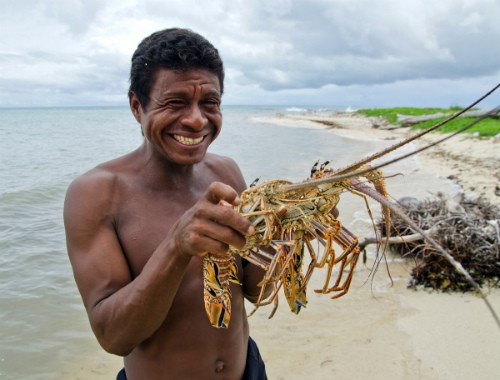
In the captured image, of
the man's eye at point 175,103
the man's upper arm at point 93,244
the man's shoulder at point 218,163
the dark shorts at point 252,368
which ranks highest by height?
the man's eye at point 175,103

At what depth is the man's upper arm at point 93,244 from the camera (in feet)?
5.30

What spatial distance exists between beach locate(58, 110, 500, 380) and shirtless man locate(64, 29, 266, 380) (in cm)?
146

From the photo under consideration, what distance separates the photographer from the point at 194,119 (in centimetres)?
167

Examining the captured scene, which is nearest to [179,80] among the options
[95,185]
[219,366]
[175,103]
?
[175,103]

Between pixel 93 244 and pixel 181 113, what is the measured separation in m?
0.61

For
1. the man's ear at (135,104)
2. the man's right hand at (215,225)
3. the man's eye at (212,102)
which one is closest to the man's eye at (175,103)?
the man's eye at (212,102)

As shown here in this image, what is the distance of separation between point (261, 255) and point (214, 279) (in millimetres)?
206

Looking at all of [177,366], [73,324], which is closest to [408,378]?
[177,366]

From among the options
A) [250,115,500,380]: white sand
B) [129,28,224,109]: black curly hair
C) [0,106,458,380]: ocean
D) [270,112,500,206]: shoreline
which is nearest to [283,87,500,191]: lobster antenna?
[129,28,224,109]: black curly hair

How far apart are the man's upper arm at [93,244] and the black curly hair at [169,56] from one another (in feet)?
1.42

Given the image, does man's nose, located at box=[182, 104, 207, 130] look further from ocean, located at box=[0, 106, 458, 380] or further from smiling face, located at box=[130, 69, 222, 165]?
ocean, located at box=[0, 106, 458, 380]

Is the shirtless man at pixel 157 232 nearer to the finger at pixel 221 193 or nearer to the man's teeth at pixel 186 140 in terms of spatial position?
the man's teeth at pixel 186 140

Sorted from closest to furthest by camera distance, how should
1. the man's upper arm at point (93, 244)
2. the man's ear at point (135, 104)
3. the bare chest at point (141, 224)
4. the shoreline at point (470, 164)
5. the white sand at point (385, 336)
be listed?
the man's upper arm at point (93, 244)
the bare chest at point (141, 224)
the man's ear at point (135, 104)
the white sand at point (385, 336)
the shoreline at point (470, 164)

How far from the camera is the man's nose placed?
167cm
